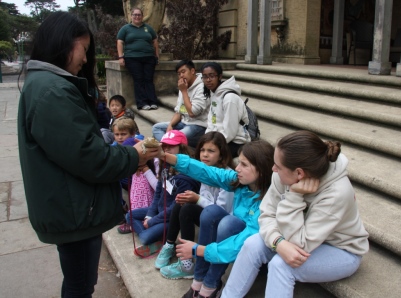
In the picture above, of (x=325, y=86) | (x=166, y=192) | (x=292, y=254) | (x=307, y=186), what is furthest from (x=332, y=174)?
(x=325, y=86)

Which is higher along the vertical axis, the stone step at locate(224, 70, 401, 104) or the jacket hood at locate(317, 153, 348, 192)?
the stone step at locate(224, 70, 401, 104)

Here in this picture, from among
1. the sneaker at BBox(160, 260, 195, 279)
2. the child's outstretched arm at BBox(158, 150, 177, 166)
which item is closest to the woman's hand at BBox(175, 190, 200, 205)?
the child's outstretched arm at BBox(158, 150, 177, 166)

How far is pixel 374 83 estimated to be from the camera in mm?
5387

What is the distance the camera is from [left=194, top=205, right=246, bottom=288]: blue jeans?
2541 millimetres

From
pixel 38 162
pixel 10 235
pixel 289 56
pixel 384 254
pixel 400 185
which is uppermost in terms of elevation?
pixel 289 56

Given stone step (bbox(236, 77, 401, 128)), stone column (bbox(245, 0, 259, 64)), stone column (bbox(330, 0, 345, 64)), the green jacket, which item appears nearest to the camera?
the green jacket

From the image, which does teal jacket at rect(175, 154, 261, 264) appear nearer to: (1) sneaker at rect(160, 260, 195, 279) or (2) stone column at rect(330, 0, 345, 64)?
(1) sneaker at rect(160, 260, 195, 279)

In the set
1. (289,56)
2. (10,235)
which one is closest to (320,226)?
(10,235)

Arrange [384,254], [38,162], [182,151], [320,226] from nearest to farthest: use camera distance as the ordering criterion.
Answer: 1. [38,162]
2. [320,226]
3. [384,254]
4. [182,151]

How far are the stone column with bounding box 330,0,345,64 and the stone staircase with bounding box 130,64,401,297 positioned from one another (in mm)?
2658

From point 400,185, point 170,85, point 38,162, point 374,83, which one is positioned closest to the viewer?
point 38,162

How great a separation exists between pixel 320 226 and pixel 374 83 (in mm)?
A: 3988

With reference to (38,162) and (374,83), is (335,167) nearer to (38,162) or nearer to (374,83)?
(38,162)

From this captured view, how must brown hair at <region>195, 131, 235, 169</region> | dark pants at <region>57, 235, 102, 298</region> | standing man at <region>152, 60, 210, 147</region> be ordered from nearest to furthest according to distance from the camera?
dark pants at <region>57, 235, 102, 298</region>
brown hair at <region>195, 131, 235, 169</region>
standing man at <region>152, 60, 210, 147</region>
